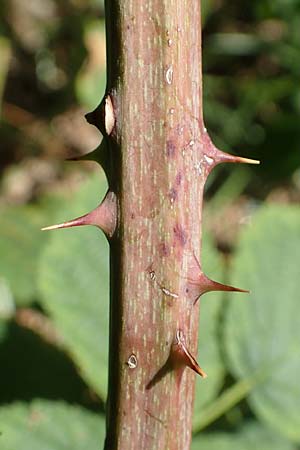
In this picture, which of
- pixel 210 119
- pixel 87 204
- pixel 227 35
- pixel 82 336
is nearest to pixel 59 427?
pixel 82 336

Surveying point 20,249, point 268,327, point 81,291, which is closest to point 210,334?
point 268,327

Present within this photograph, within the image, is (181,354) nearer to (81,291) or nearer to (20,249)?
(81,291)

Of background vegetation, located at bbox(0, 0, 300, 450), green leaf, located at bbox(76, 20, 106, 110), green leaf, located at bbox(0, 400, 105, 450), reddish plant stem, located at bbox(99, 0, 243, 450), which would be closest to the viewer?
reddish plant stem, located at bbox(99, 0, 243, 450)

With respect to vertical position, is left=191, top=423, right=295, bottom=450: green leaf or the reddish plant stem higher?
the reddish plant stem

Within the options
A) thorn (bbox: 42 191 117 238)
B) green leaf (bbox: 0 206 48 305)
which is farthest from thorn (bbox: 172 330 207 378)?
green leaf (bbox: 0 206 48 305)

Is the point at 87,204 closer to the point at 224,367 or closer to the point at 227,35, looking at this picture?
the point at 224,367

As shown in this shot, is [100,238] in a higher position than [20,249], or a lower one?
higher

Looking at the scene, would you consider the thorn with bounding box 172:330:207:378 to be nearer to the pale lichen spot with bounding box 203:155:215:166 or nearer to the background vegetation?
the pale lichen spot with bounding box 203:155:215:166
